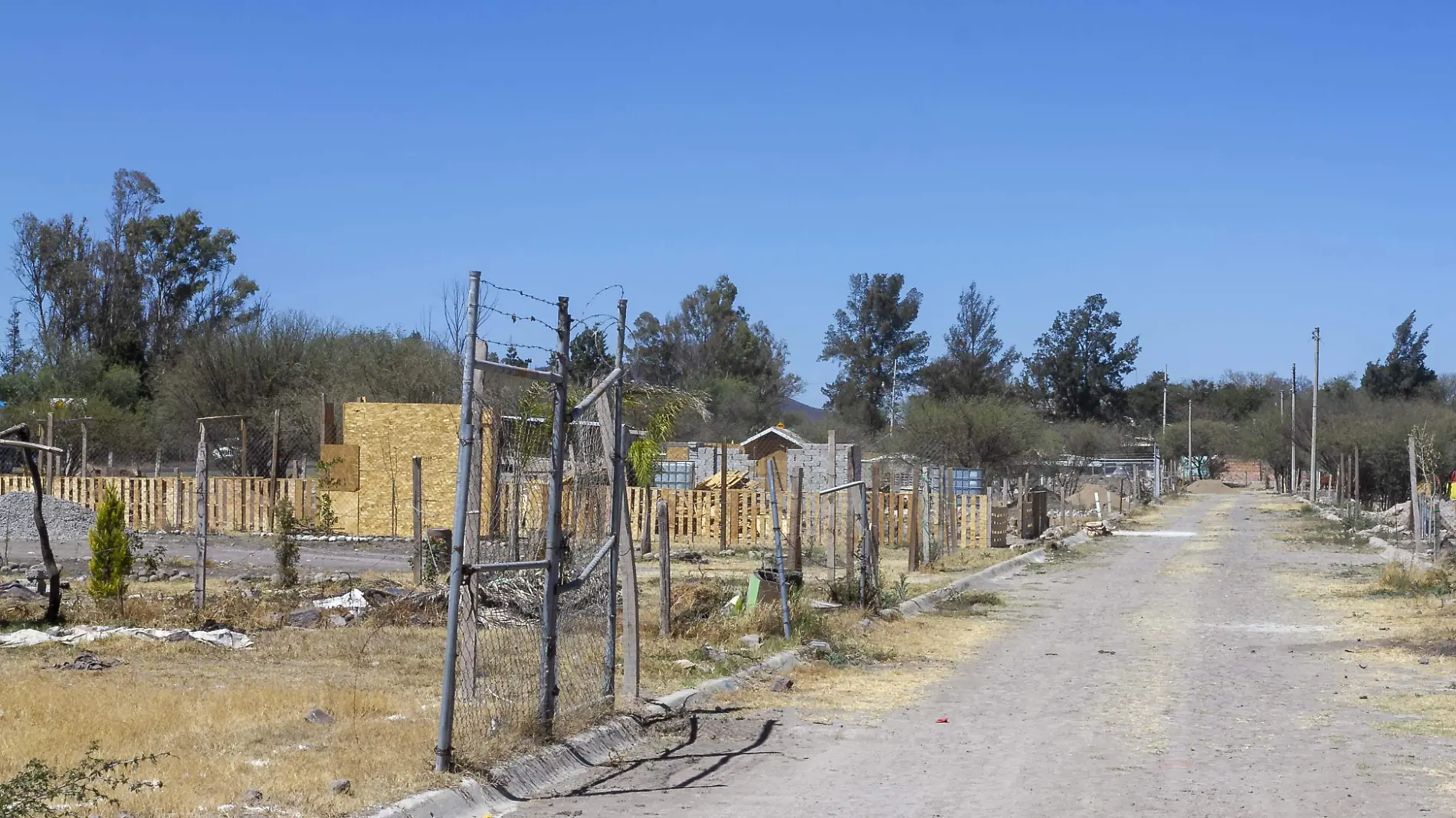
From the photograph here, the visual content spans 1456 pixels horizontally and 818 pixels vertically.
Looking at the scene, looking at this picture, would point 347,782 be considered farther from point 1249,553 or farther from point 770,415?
point 770,415

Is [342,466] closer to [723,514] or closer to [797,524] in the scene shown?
[723,514]

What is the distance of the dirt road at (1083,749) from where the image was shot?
7.91 meters

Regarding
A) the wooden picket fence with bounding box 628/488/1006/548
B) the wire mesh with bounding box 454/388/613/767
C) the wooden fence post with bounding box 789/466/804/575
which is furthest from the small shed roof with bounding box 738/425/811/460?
the wire mesh with bounding box 454/388/613/767

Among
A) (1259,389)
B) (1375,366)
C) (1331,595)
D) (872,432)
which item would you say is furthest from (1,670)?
(1259,389)

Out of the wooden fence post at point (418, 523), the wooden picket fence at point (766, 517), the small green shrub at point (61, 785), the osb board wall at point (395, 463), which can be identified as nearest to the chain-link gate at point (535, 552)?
the small green shrub at point (61, 785)

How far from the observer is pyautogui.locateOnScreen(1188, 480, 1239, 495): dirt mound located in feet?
334

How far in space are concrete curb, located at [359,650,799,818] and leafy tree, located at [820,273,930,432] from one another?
8877 cm

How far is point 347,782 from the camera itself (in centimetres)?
743

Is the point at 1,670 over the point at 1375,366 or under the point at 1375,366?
under

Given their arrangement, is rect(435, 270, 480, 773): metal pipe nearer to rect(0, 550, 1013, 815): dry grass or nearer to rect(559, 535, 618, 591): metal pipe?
rect(0, 550, 1013, 815): dry grass

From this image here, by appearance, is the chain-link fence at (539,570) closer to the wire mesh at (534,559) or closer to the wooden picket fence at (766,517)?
the wire mesh at (534,559)

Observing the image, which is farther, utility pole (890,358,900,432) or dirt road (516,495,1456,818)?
utility pole (890,358,900,432)

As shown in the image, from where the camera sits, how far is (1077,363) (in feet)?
371

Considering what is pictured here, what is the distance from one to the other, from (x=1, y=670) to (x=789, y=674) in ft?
22.0
